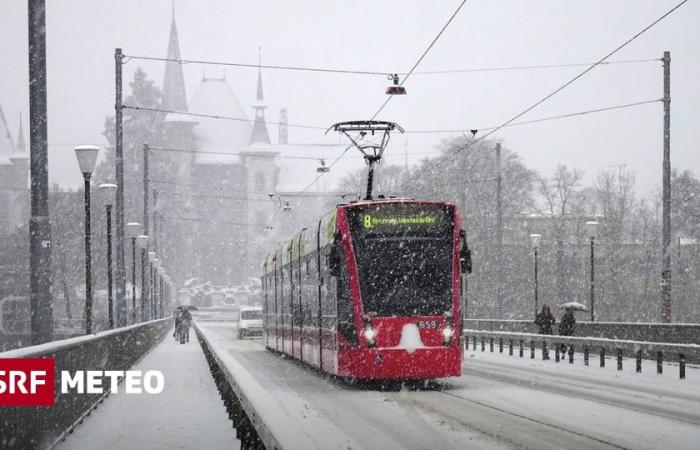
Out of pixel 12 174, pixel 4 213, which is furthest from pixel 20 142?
pixel 4 213

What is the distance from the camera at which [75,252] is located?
264ft

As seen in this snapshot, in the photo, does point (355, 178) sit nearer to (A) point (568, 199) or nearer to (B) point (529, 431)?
(A) point (568, 199)

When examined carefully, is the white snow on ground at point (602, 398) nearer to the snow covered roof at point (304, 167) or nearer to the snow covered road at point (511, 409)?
the snow covered road at point (511, 409)

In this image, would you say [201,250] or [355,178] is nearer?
[355,178]

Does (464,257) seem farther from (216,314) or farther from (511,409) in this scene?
(216,314)

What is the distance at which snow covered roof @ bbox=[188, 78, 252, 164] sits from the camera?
555 feet

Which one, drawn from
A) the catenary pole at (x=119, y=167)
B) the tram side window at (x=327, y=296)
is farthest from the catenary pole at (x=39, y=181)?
the catenary pole at (x=119, y=167)

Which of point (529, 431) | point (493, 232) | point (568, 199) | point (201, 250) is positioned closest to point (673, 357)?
point (529, 431)

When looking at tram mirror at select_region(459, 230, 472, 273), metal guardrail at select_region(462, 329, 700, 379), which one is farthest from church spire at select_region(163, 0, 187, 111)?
tram mirror at select_region(459, 230, 472, 273)

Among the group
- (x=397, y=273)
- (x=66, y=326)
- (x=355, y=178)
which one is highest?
(x=355, y=178)

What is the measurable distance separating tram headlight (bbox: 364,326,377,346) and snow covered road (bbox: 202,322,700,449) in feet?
2.76

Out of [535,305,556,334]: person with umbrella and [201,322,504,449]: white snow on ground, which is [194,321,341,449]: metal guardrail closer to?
[201,322,504,449]: white snow on ground

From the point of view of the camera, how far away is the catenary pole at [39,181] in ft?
47.1

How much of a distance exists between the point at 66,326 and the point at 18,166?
377 ft
